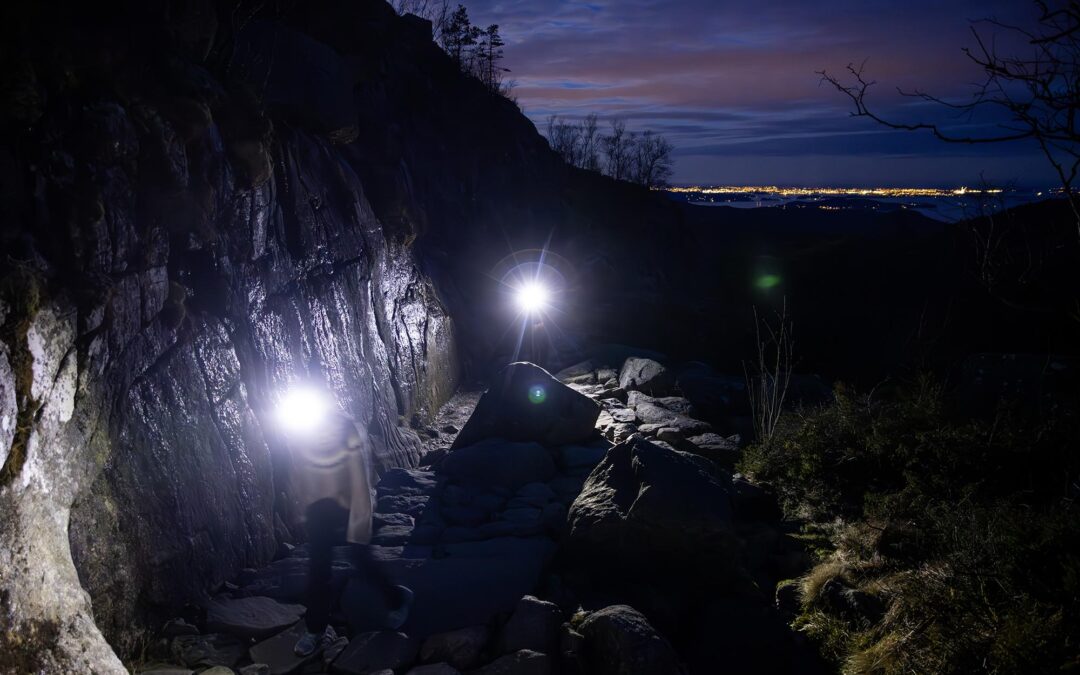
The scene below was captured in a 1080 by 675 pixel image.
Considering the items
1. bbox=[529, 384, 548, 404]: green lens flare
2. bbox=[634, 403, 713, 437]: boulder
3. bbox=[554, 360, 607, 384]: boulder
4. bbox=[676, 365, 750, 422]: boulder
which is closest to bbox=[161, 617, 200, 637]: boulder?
bbox=[529, 384, 548, 404]: green lens flare

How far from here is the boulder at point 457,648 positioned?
458 centimetres

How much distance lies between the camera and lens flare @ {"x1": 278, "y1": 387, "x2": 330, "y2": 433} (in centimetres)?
672

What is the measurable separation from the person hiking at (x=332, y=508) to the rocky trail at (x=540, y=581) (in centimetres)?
12

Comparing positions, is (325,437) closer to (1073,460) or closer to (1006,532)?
(1006,532)

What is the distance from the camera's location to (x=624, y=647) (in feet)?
14.5

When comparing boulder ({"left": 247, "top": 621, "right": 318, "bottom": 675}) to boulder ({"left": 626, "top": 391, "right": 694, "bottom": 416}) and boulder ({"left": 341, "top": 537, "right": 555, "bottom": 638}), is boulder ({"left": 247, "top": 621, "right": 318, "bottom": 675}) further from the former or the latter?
boulder ({"left": 626, "top": 391, "right": 694, "bottom": 416})

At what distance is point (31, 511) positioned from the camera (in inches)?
140

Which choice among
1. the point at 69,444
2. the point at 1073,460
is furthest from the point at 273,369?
the point at 1073,460

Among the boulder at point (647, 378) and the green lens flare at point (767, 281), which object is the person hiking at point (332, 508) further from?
the green lens flare at point (767, 281)

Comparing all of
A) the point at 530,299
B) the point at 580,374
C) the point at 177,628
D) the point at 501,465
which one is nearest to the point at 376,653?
the point at 177,628

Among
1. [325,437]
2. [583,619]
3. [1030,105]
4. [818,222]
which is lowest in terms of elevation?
[583,619]

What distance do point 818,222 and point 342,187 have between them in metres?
93.1

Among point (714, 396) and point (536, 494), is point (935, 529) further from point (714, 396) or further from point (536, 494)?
point (714, 396)

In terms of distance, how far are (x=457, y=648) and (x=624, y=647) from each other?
1.17 m
